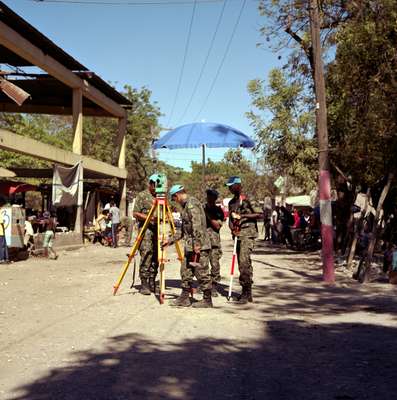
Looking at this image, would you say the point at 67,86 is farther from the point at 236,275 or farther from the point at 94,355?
the point at 94,355

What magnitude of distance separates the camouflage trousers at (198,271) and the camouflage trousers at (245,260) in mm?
607

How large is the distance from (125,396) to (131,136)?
36754mm

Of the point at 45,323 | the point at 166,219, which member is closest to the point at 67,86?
the point at 166,219

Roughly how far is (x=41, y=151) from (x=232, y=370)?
577 inches

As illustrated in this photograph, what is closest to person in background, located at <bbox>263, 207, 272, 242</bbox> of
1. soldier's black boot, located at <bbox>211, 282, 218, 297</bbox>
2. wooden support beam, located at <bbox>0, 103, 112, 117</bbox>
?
wooden support beam, located at <bbox>0, 103, 112, 117</bbox>

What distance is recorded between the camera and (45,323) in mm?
7121

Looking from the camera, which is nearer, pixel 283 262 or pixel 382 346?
pixel 382 346

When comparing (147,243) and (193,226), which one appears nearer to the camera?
(193,226)

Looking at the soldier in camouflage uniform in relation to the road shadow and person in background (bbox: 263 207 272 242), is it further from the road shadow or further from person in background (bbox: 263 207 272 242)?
person in background (bbox: 263 207 272 242)

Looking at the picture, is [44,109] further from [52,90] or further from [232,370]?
[232,370]

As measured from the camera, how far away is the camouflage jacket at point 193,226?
796cm

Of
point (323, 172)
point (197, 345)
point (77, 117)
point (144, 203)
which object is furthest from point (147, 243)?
point (77, 117)

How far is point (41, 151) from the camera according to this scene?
18.4 meters

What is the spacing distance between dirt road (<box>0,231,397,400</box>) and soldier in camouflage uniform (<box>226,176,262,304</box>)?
0.36 meters
